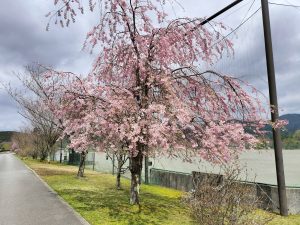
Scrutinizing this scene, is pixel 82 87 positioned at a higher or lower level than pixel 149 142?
higher

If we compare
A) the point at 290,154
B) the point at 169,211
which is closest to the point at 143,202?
the point at 169,211

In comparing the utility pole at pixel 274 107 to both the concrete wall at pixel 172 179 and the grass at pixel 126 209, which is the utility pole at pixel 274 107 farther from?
the concrete wall at pixel 172 179

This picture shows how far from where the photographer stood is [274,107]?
12492 millimetres

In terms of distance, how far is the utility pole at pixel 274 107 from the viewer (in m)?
12.3

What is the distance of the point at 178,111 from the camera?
36.6ft

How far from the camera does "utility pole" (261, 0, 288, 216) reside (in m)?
12.3

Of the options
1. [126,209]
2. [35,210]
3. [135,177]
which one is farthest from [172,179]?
[35,210]

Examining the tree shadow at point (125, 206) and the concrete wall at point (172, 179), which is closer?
the tree shadow at point (125, 206)

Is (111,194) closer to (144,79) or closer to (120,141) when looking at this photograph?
(120,141)

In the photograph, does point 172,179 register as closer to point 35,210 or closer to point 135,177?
point 135,177

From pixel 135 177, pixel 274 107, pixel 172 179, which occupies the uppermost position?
pixel 274 107

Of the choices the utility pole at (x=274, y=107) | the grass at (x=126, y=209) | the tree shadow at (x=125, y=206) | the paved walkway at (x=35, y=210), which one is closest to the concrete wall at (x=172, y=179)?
the grass at (x=126, y=209)

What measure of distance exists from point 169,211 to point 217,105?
12.5 feet

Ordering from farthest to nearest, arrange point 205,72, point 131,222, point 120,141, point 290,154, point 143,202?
1. point 290,154
2. point 143,202
3. point 205,72
4. point 120,141
5. point 131,222
